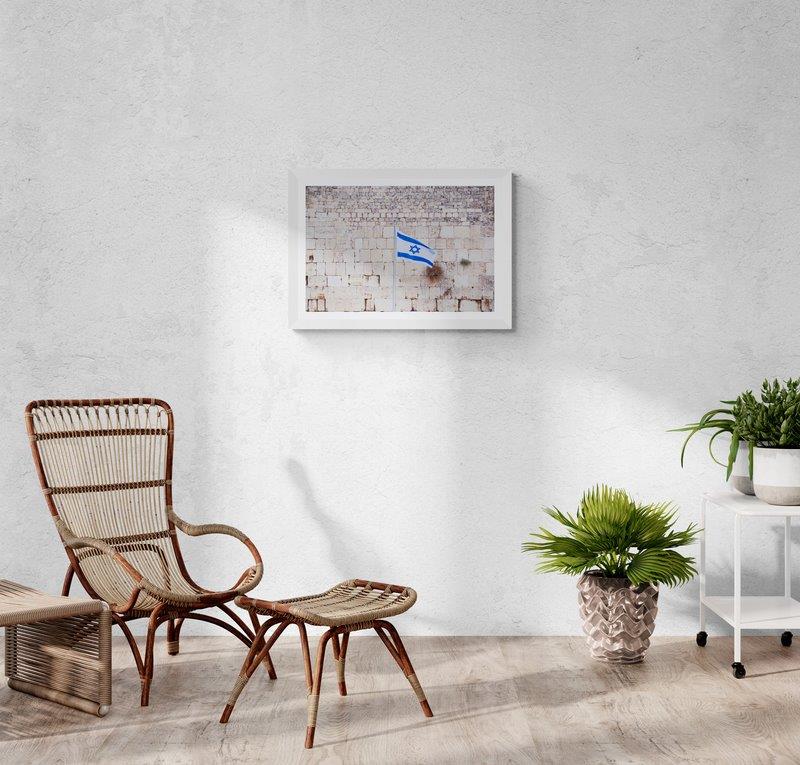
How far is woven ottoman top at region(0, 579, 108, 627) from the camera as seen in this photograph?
240 cm

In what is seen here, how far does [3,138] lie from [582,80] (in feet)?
7.57

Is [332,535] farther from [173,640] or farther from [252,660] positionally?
[252,660]

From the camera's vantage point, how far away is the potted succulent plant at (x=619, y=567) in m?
3.00

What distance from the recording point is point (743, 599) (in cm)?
331

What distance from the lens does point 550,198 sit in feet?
11.3

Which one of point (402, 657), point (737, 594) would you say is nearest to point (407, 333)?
point (402, 657)

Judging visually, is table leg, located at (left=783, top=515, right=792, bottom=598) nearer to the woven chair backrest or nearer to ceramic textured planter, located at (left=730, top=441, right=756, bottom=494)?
ceramic textured planter, located at (left=730, top=441, right=756, bottom=494)

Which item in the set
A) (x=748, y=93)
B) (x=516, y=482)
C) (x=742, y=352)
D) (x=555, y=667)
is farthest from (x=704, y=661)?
(x=748, y=93)

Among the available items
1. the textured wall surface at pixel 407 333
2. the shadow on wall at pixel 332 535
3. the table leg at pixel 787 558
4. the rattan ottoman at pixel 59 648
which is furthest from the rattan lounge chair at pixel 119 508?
the table leg at pixel 787 558

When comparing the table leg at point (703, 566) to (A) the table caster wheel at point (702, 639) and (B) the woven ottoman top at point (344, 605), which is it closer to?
(A) the table caster wheel at point (702, 639)

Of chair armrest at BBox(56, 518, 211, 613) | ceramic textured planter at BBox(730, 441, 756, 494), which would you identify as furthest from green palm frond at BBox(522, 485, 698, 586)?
→ chair armrest at BBox(56, 518, 211, 613)

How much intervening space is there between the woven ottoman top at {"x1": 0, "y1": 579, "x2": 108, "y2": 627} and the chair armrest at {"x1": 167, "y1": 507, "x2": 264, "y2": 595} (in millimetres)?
462

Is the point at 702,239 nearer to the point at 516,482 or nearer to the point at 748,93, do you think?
the point at 748,93

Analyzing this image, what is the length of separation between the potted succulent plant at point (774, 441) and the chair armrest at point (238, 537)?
5.63 ft
